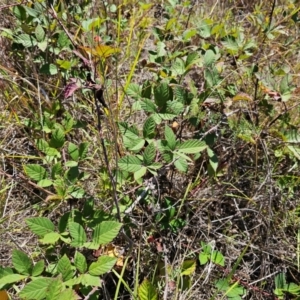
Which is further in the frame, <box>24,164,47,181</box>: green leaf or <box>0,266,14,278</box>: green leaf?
<box>24,164,47,181</box>: green leaf

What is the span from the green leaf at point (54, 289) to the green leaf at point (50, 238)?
12 cm

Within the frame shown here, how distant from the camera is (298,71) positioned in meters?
1.90

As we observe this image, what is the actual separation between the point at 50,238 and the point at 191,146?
0.44 metres

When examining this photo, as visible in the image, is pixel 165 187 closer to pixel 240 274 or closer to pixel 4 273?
pixel 240 274

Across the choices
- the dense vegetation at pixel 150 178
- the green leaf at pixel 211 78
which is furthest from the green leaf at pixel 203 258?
the green leaf at pixel 211 78

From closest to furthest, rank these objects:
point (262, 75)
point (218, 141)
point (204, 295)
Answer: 1. point (204, 295)
2. point (262, 75)
3. point (218, 141)

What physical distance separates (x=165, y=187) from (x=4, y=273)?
1.94 ft

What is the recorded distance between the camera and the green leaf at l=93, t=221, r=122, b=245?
3.34 ft

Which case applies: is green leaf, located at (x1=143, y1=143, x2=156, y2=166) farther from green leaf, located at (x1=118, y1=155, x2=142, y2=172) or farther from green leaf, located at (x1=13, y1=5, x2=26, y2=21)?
green leaf, located at (x1=13, y1=5, x2=26, y2=21)

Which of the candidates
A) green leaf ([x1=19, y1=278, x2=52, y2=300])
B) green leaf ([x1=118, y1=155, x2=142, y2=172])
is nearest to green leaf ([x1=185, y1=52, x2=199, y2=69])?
green leaf ([x1=118, y1=155, x2=142, y2=172])

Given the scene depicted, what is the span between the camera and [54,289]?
915mm

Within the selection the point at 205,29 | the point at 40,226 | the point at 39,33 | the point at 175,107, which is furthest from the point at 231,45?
the point at 40,226

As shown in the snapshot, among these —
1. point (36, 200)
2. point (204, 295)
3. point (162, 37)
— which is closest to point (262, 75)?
point (162, 37)

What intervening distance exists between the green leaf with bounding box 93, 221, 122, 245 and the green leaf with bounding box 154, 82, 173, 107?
372 millimetres
